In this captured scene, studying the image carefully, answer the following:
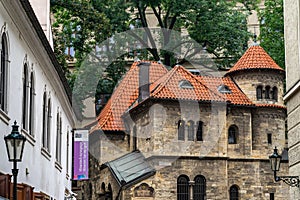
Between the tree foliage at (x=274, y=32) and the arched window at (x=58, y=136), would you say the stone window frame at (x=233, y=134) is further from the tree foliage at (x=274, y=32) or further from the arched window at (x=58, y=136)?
the arched window at (x=58, y=136)

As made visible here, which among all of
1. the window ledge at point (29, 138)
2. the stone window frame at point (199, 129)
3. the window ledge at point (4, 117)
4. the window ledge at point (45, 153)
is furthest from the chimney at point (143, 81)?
the window ledge at point (4, 117)

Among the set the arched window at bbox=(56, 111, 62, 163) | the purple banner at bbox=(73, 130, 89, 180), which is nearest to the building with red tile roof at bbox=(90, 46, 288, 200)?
the purple banner at bbox=(73, 130, 89, 180)

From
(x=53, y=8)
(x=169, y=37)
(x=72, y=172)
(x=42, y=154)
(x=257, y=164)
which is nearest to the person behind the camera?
(x=42, y=154)

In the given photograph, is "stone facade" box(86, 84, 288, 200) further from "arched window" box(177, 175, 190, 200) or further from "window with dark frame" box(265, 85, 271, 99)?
"window with dark frame" box(265, 85, 271, 99)

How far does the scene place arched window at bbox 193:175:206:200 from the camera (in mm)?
42156

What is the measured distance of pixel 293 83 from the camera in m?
18.3

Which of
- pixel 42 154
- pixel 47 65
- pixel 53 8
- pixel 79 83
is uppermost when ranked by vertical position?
pixel 53 8

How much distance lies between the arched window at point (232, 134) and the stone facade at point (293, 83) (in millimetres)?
25434

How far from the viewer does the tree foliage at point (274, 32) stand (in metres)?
49.1

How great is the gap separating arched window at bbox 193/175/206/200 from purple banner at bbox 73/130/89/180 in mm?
11031

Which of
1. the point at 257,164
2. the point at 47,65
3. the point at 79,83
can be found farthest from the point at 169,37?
the point at 47,65

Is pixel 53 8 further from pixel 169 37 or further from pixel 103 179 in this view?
pixel 169 37

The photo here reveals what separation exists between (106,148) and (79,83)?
15.4 feet

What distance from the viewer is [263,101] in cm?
4550
